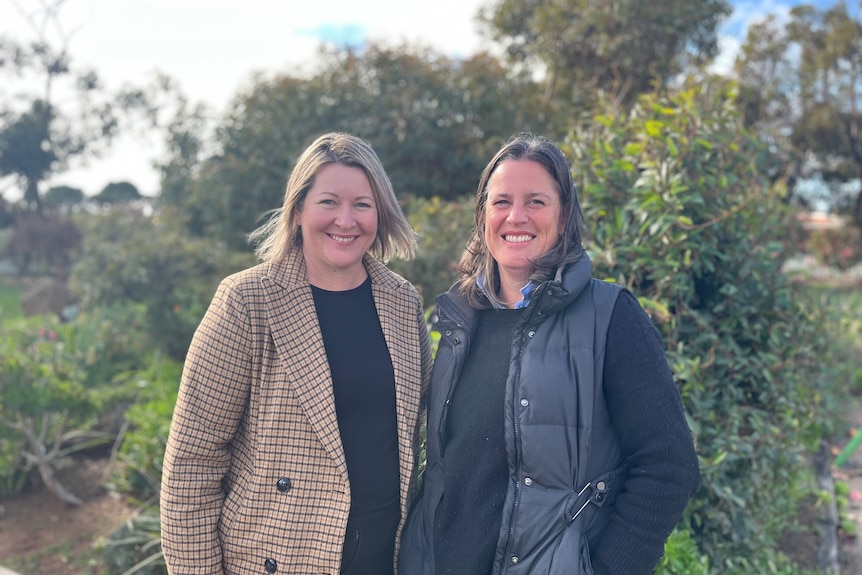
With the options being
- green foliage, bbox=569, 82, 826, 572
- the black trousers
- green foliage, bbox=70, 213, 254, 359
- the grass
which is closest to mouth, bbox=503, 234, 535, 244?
the black trousers

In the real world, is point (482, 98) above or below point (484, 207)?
→ above

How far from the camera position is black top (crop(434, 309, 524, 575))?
5.65 feet

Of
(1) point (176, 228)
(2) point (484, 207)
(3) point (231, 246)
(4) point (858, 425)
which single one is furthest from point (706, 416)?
(1) point (176, 228)

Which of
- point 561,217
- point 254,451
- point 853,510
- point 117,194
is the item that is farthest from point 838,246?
point 117,194

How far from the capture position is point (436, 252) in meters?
4.78

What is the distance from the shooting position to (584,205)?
3.39 meters

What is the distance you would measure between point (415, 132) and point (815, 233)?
1494 cm

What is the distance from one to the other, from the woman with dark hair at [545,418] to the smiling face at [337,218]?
361 mm

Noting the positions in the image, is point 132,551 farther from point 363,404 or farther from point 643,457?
point 643,457

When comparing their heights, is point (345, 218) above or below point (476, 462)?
above

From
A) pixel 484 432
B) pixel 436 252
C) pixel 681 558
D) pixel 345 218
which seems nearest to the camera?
pixel 484 432

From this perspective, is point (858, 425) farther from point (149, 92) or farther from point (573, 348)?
point (149, 92)

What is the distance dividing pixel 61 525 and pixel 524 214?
162 inches

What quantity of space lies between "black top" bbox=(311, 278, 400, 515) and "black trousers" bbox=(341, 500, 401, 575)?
0.03 m
